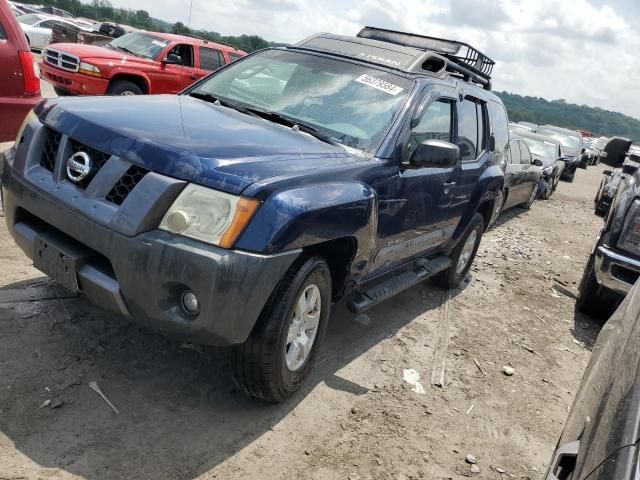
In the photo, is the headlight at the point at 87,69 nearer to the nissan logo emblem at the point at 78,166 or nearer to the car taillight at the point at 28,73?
the car taillight at the point at 28,73

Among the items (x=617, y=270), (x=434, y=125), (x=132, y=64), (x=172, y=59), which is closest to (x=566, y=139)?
(x=172, y=59)

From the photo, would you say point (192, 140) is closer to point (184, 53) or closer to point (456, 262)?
point (456, 262)

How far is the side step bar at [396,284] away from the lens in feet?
11.9

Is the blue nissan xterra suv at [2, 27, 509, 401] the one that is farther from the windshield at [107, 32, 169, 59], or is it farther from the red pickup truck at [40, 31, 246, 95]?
the windshield at [107, 32, 169, 59]

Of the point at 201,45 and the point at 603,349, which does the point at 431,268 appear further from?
the point at 201,45

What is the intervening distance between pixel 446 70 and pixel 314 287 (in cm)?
250

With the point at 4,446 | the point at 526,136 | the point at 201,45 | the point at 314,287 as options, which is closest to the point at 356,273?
the point at 314,287

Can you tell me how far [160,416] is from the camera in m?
2.81

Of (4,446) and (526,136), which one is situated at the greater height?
(526,136)

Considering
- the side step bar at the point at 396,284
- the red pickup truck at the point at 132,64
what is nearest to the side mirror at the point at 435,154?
the side step bar at the point at 396,284

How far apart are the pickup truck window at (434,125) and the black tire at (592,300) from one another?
2040mm

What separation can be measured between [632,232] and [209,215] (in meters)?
3.76

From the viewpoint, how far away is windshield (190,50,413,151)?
355cm

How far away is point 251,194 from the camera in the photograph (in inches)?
95.1
